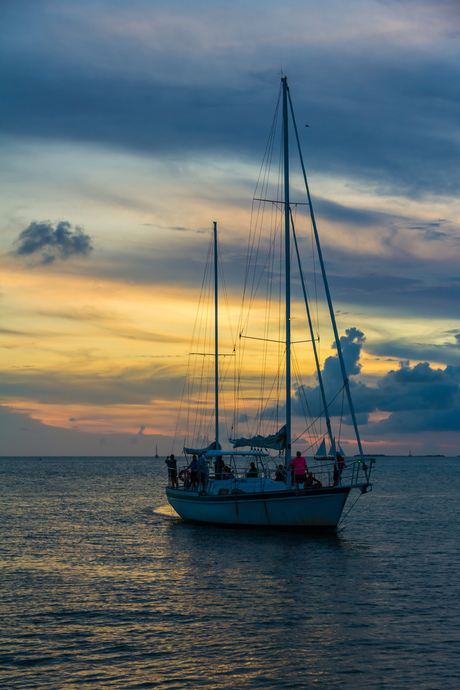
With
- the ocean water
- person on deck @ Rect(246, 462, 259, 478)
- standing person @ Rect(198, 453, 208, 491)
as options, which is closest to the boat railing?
person on deck @ Rect(246, 462, 259, 478)

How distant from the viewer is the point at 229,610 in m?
19.7

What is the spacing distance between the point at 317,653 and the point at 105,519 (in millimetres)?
34627

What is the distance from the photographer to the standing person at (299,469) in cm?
3359

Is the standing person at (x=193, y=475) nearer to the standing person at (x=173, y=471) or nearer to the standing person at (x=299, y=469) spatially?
the standing person at (x=173, y=471)

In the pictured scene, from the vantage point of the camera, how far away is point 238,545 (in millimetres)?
32156

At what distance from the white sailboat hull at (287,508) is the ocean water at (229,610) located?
2.51 feet

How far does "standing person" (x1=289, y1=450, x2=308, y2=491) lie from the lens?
33594mm

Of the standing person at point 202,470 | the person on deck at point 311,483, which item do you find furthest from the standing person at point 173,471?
the person on deck at point 311,483

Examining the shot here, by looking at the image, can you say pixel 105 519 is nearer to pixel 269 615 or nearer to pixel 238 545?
pixel 238 545

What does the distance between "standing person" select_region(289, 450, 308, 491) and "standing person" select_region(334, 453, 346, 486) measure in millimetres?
1474

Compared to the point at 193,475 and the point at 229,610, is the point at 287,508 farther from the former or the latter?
the point at 229,610

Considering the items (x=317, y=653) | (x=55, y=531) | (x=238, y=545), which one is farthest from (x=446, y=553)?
(x=55, y=531)

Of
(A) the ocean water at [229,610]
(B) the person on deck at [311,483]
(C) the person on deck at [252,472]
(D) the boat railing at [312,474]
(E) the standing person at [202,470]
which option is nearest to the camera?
(A) the ocean water at [229,610]

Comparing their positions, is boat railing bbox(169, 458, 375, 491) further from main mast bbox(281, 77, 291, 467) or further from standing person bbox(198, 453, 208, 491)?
main mast bbox(281, 77, 291, 467)
